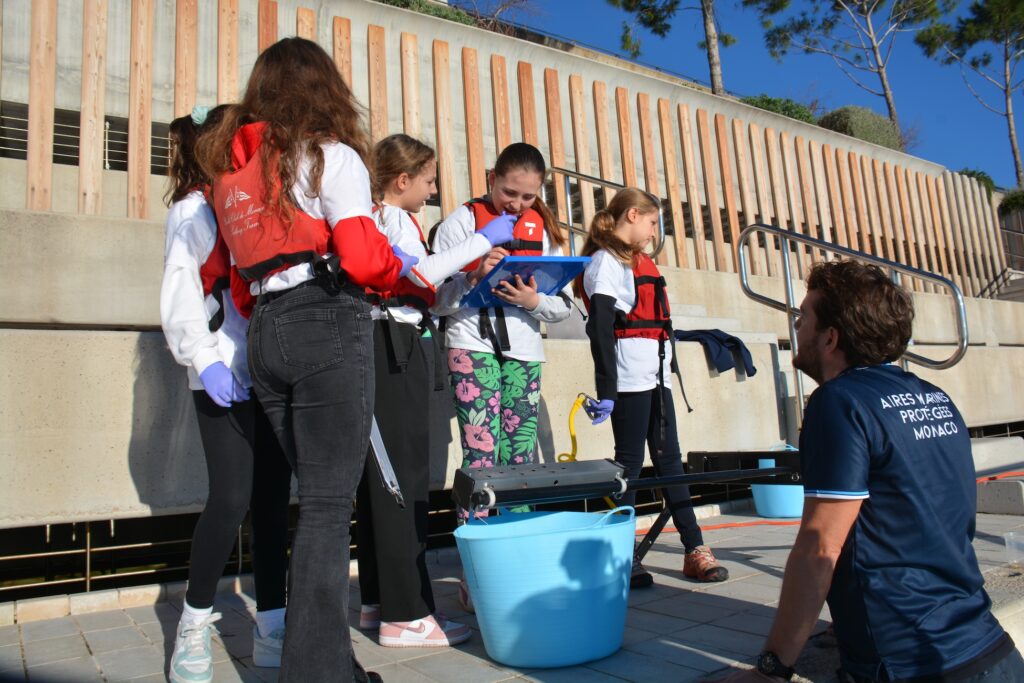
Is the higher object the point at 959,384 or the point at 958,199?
the point at 958,199

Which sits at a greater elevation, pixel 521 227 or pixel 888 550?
pixel 521 227

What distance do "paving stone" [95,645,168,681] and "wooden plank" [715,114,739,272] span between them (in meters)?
8.36

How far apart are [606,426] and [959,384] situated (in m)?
4.52

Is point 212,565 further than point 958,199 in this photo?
No

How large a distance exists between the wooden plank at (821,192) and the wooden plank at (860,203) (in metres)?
0.70

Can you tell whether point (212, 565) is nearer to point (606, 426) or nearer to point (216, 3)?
point (606, 426)

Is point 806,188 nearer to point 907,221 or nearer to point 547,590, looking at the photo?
point 907,221

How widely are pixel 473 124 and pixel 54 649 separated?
627 centimetres

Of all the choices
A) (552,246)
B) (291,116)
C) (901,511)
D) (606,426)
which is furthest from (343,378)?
(606,426)

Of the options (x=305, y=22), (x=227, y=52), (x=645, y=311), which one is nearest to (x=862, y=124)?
(x=305, y=22)

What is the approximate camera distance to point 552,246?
9.27 ft

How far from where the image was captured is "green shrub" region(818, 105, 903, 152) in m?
14.6

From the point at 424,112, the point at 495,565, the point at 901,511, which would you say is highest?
the point at 424,112

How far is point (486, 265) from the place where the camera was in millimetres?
2396
